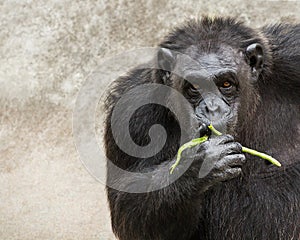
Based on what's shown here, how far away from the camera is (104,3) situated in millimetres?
8688

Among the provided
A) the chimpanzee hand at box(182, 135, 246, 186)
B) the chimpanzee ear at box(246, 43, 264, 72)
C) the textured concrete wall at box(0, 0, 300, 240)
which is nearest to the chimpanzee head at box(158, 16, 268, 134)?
the chimpanzee ear at box(246, 43, 264, 72)

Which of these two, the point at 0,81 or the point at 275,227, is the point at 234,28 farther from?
the point at 0,81

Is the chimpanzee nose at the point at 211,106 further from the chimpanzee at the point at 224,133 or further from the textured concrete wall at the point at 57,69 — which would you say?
the textured concrete wall at the point at 57,69

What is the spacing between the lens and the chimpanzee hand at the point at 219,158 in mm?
4707

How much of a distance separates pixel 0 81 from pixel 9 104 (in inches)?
13.6

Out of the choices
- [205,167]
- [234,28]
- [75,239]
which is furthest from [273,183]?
[75,239]

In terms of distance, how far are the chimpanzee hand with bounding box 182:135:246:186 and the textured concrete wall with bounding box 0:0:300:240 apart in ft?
10.1

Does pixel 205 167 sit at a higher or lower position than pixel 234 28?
lower

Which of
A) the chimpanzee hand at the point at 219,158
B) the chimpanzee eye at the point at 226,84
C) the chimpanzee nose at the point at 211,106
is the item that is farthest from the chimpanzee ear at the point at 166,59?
the chimpanzee hand at the point at 219,158

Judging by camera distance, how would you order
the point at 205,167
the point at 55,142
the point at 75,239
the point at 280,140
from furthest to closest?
the point at 55,142 < the point at 75,239 < the point at 280,140 < the point at 205,167

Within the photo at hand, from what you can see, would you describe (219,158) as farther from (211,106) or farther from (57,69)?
(57,69)

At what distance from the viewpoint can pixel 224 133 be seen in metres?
4.88

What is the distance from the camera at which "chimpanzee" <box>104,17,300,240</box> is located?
5.12 m

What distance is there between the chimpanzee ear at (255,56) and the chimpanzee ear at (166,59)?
1.81 ft
